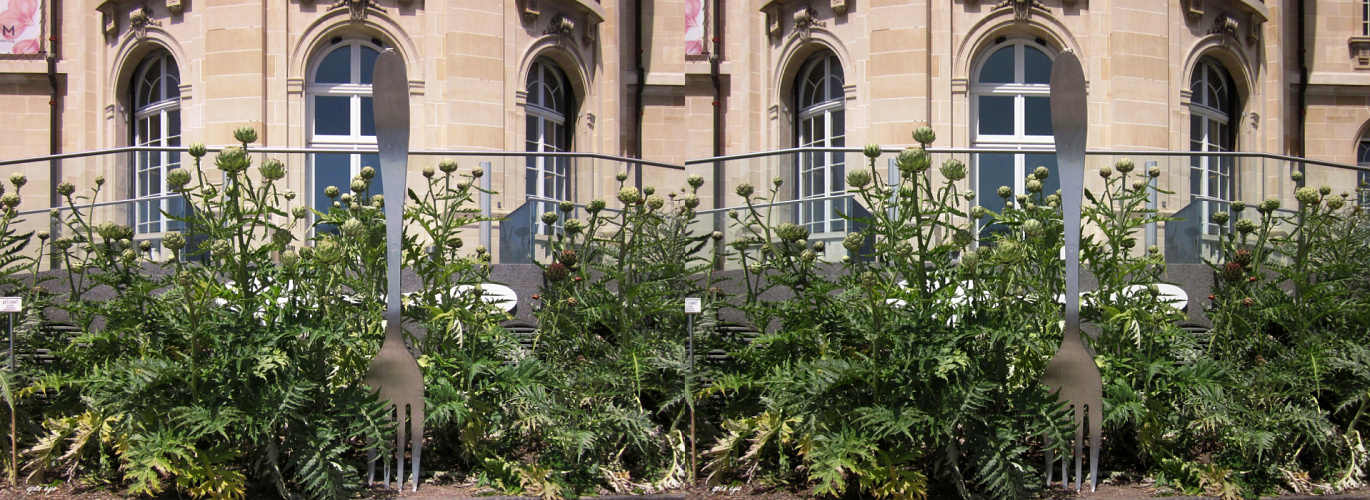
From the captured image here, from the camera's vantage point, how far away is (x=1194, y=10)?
1453cm

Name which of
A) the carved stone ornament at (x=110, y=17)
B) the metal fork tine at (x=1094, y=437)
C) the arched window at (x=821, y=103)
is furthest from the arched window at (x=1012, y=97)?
the carved stone ornament at (x=110, y=17)

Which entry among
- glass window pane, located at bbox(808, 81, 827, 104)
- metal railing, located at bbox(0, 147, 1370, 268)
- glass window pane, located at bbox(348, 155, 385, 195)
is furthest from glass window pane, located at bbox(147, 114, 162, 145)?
glass window pane, located at bbox(808, 81, 827, 104)

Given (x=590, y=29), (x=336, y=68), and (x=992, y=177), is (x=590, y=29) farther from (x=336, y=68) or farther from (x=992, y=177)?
(x=992, y=177)

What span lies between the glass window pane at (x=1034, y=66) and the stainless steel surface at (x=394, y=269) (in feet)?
32.1

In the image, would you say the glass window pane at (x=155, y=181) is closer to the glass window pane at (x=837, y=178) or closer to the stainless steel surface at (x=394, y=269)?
the stainless steel surface at (x=394, y=269)

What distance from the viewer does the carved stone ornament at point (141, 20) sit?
49.5 ft

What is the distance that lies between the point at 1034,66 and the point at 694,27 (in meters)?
5.18

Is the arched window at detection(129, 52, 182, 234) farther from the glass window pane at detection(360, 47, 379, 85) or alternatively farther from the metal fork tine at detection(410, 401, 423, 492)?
the metal fork tine at detection(410, 401, 423, 492)

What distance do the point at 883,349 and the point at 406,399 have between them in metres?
2.85

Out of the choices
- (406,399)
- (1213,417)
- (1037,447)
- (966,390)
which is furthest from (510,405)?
(1213,417)

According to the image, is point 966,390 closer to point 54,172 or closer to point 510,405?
point 510,405

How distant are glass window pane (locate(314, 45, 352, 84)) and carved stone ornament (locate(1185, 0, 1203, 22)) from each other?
10.8 metres

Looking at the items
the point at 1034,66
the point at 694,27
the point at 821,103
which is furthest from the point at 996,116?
the point at 694,27

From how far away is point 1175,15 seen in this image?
14.4m
